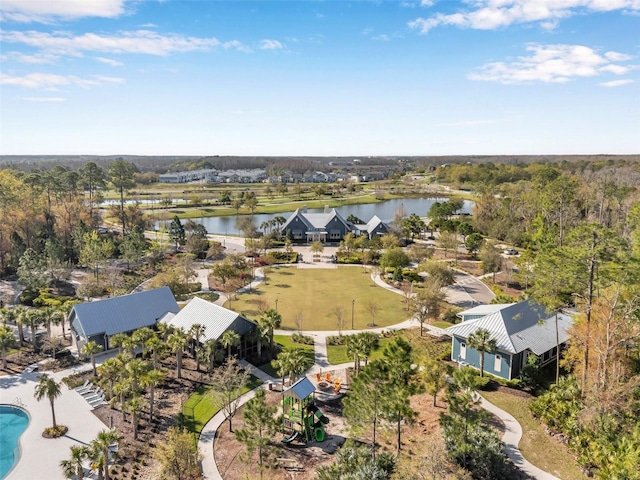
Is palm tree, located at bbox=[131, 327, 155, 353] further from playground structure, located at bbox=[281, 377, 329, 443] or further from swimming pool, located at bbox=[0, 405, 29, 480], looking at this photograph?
playground structure, located at bbox=[281, 377, 329, 443]

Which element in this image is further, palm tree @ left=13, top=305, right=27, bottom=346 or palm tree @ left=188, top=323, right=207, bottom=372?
palm tree @ left=13, top=305, right=27, bottom=346

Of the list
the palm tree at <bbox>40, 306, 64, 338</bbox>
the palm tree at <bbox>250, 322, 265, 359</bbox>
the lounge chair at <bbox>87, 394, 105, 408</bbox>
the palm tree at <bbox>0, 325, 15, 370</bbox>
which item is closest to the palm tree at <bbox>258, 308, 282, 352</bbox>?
the palm tree at <bbox>250, 322, 265, 359</bbox>

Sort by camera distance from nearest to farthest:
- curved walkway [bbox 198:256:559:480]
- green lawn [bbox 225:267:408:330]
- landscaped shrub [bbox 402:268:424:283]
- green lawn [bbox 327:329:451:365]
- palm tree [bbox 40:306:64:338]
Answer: curved walkway [bbox 198:256:559:480] < green lawn [bbox 327:329:451:365] < palm tree [bbox 40:306:64:338] < green lawn [bbox 225:267:408:330] < landscaped shrub [bbox 402:268:424:283]

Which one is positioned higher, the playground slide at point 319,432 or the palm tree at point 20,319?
the palm tree at point 20,319

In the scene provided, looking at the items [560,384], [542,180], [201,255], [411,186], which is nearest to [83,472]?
[560,384]

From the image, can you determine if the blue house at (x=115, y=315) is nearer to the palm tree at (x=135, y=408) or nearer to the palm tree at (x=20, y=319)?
the palm tree at (x=20, y=319)

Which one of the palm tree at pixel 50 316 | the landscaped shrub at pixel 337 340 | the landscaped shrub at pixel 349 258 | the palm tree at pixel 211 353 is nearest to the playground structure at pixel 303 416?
the palm tree at pixel 211 353

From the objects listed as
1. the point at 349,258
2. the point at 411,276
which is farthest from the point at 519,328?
the point at 349,258

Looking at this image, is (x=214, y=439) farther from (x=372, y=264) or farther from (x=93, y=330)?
(x=372, y=264)
